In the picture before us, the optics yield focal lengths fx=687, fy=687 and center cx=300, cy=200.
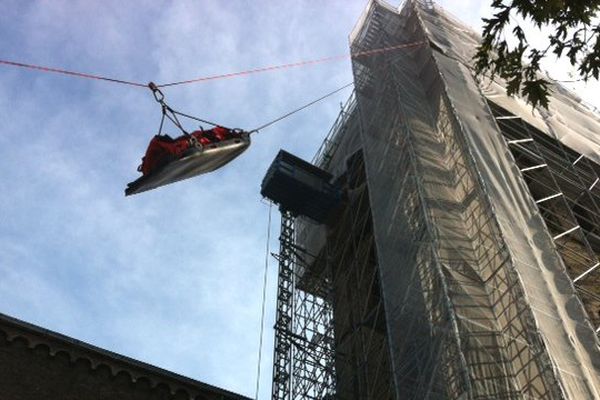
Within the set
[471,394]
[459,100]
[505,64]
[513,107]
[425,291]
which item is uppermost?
[513,107]

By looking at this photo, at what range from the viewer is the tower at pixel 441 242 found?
12.5 meters

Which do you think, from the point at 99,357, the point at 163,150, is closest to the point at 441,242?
the point at 163,150

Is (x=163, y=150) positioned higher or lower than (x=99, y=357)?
higher

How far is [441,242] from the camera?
14.5 m

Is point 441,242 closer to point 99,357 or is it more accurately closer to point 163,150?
point 163,150

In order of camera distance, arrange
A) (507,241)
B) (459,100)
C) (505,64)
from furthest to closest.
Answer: (459,100), (507,241), (505,64)

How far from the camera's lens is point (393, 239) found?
1617 centimetres

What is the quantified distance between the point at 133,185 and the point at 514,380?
24.4ft

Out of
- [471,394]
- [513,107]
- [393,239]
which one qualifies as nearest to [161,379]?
[393,239]

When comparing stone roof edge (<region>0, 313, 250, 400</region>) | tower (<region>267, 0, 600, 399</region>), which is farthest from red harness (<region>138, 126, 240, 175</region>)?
stone roof edge (<region>0, 313, 250, 400</region>)

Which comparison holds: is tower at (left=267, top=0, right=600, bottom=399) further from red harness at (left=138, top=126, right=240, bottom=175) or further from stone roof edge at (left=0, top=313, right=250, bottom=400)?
red harness at (left=138, top=126, right=240, bottom=175)

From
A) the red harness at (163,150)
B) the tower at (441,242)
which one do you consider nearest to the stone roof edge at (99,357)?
the tower at (441,242)

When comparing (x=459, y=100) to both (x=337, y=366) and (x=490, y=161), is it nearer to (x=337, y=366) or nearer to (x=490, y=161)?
(x=490, y=161)

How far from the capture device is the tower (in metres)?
12.5
